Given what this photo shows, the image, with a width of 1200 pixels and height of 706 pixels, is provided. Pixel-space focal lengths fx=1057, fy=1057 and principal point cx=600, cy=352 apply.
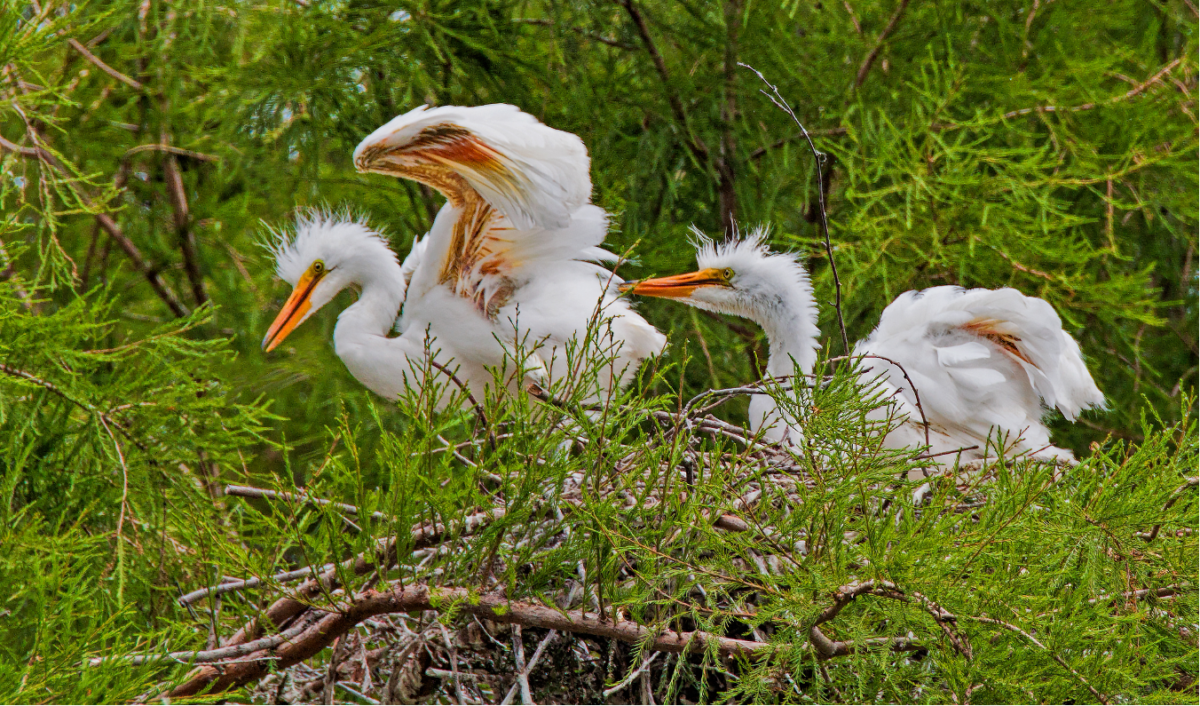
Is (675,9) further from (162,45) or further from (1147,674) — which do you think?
(1147,674)

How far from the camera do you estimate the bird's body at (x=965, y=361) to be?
1.91m

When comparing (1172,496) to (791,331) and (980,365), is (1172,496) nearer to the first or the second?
(980,365)

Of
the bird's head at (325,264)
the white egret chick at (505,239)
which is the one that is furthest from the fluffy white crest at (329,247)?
the white egret chick at (505,239)

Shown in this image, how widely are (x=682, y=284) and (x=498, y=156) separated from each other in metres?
0.55

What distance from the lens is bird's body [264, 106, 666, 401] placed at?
1.88m

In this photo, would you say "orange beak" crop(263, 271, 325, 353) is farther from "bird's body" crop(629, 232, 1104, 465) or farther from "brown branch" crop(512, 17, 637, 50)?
"brown branch" crop(512, 17, 637, 50)

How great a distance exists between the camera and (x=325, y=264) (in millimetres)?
2344

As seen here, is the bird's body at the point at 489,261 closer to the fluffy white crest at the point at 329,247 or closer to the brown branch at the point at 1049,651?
the fluffy white crest at the point at 329,247

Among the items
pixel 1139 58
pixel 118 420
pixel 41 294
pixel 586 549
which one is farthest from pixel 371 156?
pixel 1139 58

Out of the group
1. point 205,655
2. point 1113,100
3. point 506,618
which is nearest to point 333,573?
point 205,655

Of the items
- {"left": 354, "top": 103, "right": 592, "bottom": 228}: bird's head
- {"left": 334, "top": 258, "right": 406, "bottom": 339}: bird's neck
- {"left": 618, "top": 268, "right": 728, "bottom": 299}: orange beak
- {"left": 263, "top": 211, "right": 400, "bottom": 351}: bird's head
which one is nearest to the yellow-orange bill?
{"left": 263, "top": 211, "right": 400, "bottom": 351}: bird's head

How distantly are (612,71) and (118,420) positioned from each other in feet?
5.15

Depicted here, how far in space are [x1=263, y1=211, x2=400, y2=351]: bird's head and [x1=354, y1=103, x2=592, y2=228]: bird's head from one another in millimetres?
372

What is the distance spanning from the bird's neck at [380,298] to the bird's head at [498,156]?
38cm
